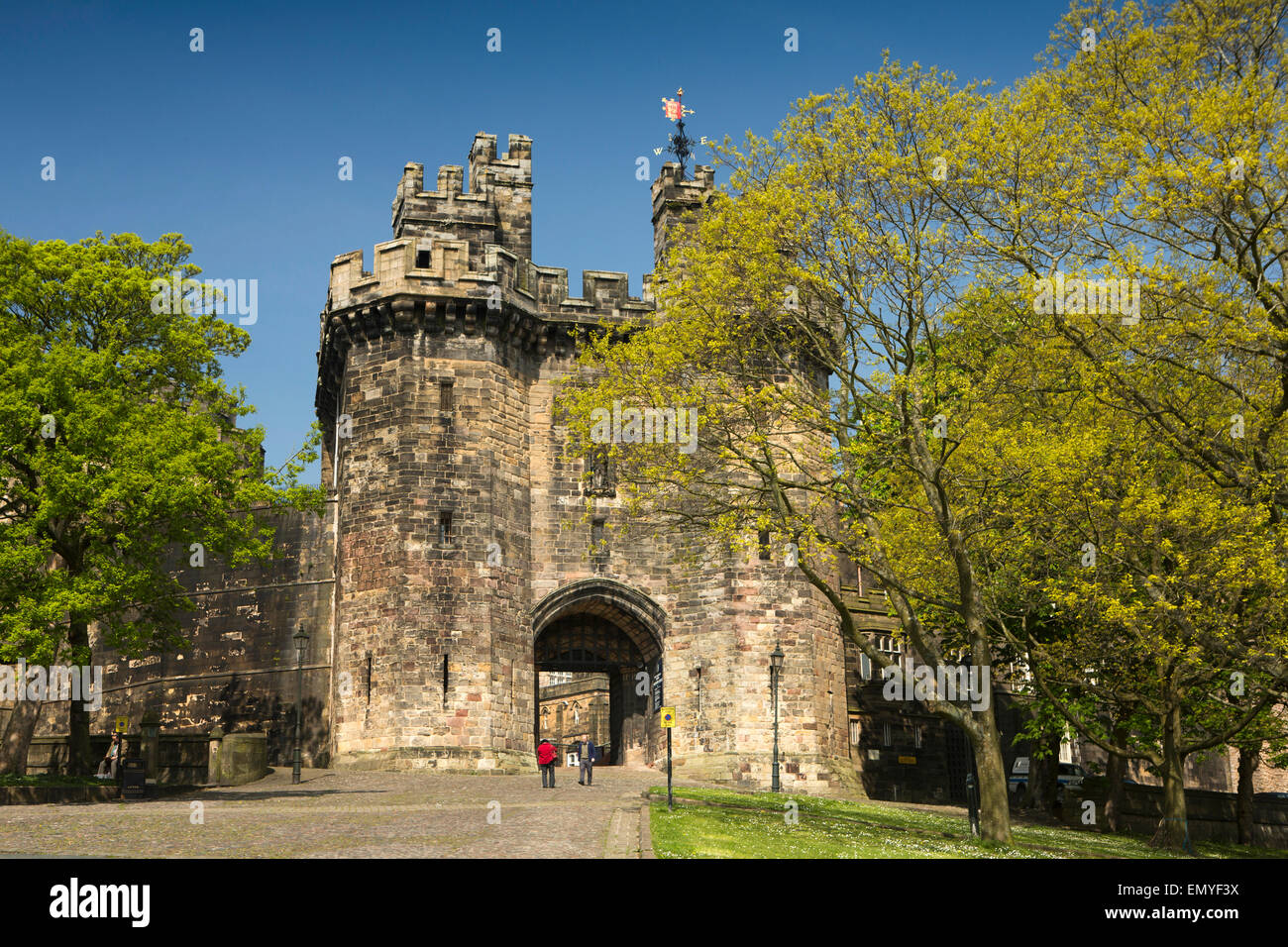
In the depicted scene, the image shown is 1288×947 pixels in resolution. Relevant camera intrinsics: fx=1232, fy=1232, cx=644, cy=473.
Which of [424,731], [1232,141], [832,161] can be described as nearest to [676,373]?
[832,161]

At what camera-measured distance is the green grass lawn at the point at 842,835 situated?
15953 mm

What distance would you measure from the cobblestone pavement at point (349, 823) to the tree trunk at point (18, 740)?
316 centimetres

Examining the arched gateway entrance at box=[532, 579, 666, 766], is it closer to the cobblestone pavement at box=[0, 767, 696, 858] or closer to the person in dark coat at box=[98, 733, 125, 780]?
the cobblestone pavement at box=[0, 767, 696, 858]

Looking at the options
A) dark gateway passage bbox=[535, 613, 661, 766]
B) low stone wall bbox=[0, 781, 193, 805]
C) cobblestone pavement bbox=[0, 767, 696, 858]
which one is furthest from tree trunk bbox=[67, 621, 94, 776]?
dark gateway passage bbox=[535, 613, 661, 766]

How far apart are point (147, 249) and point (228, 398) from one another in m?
3.89

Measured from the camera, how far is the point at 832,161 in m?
21.9

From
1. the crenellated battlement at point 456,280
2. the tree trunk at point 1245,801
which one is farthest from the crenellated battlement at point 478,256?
the tree trunk at point 1245,801

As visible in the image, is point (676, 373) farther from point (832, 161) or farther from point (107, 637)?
point (107, 637)

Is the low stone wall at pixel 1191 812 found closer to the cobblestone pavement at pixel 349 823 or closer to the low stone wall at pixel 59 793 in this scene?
the cobblestone pavement at pixel 349 823

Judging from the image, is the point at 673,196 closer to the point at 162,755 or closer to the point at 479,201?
the point at 479,201

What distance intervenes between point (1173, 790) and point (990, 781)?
21.1 ft
